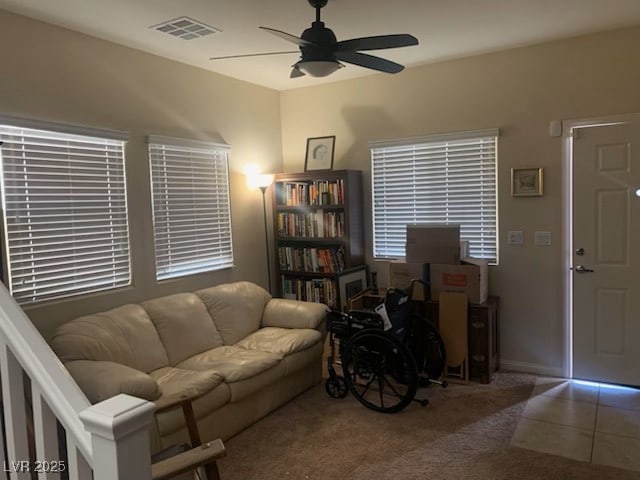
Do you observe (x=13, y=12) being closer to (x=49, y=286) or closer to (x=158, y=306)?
(x=49, y=286)

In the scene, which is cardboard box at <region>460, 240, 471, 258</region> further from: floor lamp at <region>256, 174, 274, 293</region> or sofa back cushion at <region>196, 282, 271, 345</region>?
floor lamp at <region>256, 174, 274, 293</region>

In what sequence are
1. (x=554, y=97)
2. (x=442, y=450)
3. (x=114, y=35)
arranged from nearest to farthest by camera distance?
(x=442, y=450), (x=114, y=35), (x=554, y=97)

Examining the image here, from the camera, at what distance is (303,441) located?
312 cm

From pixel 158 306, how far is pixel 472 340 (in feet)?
8.23

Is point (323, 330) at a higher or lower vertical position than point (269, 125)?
lower

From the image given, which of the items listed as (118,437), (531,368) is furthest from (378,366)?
(118,437)

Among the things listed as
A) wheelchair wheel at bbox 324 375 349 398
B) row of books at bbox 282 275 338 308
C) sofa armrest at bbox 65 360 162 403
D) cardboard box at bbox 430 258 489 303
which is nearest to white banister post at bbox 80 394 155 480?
sofa armrest at bbox 65 360 162 403

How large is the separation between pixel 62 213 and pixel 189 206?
1.15 meters

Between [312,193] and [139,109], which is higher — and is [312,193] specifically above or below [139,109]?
below

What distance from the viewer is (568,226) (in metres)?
3.95

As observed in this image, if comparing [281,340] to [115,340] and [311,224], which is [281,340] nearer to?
[115,340]

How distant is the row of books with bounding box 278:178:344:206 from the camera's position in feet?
15.5

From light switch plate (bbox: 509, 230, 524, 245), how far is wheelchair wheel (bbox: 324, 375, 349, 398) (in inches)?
73.8

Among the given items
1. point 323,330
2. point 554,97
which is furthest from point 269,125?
point 554,97
